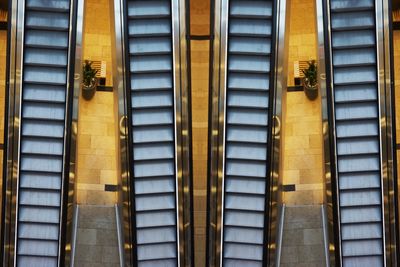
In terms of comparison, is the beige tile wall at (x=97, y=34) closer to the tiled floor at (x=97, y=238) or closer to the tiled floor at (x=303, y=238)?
the tiled floor at (x=97, y=238)

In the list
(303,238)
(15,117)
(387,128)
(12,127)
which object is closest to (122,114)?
(15,117)

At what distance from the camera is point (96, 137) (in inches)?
982

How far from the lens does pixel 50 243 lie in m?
21.2

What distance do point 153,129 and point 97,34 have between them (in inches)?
249

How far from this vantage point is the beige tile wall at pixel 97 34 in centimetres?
2525

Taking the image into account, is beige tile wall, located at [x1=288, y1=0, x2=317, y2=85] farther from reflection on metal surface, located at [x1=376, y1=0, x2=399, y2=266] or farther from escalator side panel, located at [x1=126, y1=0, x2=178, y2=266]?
escalator side panel, located at [x1=126, y1=0, x2=178, y2=266]

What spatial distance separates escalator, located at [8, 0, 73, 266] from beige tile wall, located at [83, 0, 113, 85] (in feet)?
16.2

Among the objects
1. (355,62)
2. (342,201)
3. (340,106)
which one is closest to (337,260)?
(342,201)

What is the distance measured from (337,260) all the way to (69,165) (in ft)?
28.6

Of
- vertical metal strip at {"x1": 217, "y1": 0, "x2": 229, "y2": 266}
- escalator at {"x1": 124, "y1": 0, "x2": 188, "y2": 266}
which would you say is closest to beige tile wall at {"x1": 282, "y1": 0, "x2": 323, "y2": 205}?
vertical metal strip at {"x1": 217, "y1": 0, "x2": 229, "y2": 266}

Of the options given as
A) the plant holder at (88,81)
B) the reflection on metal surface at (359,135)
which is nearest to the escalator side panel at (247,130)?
the reflection on metal surface at (359,135)

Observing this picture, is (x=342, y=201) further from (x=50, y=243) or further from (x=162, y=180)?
(x=50, y=243)

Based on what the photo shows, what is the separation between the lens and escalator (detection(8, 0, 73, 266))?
66.0 ft

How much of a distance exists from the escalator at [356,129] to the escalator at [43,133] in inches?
316
